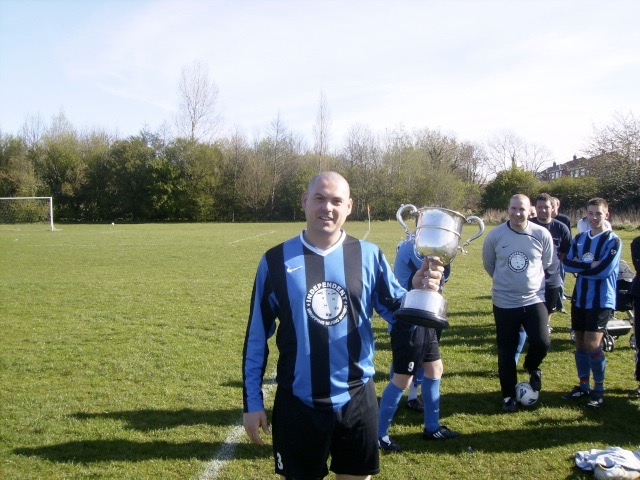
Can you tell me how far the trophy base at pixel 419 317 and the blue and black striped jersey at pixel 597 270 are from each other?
3.42m

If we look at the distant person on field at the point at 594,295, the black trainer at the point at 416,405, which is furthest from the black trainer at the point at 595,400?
the black trainer at the point at 416,405

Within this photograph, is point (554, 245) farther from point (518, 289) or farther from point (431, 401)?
point (431, 401)

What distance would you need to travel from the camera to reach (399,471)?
391 centimetres

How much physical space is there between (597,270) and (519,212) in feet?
3.67

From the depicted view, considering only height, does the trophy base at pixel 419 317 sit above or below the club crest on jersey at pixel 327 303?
below

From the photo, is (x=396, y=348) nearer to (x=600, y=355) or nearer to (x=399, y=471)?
(x=399, y=471)

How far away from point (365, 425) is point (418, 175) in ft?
172

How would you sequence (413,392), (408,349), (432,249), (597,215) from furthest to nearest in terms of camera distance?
(597,215) → (413,392) → (408,349) → (432,249)

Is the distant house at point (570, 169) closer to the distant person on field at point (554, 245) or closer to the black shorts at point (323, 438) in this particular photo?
the distant person on field at point (554, 245)

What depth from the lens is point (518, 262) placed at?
4.90 m

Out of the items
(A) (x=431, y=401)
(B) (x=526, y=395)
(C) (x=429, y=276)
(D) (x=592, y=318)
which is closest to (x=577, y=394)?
(B) (x=526, y=395)

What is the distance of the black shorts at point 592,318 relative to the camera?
511 centimetres

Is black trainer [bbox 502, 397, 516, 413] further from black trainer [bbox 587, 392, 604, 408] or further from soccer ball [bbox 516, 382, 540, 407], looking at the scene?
black trainer [bbox 587, 392, 604, 408]

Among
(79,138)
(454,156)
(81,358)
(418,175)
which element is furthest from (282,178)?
(81,358)
